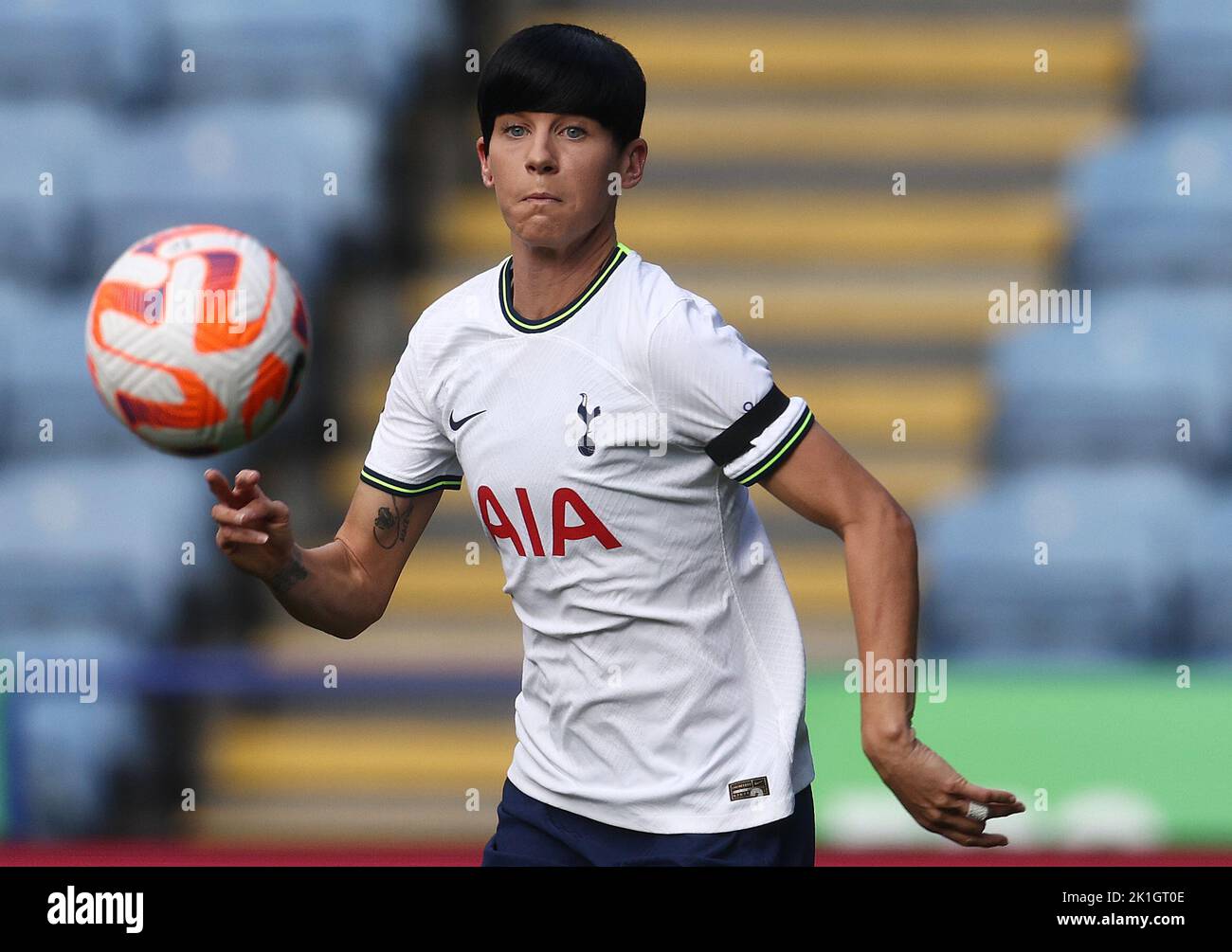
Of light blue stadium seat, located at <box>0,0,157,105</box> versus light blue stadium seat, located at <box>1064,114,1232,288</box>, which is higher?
light blue stadium seat, located at <box>0,0,157,105</box>

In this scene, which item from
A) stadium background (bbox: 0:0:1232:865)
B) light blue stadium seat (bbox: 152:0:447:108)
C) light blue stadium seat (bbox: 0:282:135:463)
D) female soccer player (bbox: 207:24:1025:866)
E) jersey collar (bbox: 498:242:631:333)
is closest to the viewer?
female soccer player (bbox: 207:24:1025:866)

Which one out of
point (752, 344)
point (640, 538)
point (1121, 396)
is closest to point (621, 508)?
point (640, 538)

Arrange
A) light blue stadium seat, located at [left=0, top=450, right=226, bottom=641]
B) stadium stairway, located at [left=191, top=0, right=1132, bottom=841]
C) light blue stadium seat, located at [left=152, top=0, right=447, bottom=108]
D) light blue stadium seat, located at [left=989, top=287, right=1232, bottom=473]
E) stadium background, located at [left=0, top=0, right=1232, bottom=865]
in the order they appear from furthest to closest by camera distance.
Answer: light blue stadium seat, located at [left=152, top=0, right=447, bottom=108], light blue stadium seat, located at [left=989, top=287, right=1232, bottom=473], light blue stadium seat, located at [left=0, top=450, right=226, bottom=641], stadium stairway, located at [left=191, top=0, right=1132, bottom=841], stadium background, located at [left=0, top=0, right=1232, bottom=865]

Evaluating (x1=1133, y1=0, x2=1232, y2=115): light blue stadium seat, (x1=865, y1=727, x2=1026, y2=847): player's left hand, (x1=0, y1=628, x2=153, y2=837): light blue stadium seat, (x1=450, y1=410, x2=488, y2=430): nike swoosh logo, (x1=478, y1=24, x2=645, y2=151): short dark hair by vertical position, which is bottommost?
(x1=0, y1=628, x2=153, y2=837): light blue stadium seat

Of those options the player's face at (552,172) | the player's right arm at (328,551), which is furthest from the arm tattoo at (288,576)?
the player's face at (552,172)

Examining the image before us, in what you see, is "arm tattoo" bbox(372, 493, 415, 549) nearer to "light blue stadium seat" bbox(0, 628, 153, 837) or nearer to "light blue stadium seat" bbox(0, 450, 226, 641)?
"light blue stadium seat" bbox(0, 628, 153, 837)

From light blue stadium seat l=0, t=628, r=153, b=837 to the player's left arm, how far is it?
3399 millimetres

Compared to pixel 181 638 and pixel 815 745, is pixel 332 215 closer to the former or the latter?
pixel 181 638

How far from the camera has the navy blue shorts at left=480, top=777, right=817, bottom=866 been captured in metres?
2.59

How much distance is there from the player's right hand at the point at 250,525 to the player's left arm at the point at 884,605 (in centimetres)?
73

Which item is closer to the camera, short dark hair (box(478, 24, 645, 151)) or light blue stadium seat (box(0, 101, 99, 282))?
short dark hair (box(478, 24, 645, 151))

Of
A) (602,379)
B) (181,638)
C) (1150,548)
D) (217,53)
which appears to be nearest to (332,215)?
(217,53)

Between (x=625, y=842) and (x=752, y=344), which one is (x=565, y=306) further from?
(x=752, y=344)

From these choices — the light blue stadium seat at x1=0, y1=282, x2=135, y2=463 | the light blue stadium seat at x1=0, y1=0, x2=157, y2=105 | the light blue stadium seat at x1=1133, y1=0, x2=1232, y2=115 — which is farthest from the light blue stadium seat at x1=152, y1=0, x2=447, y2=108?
the light blue stadium seat at x1=1133, y1=0, x2=1232, y2=115
